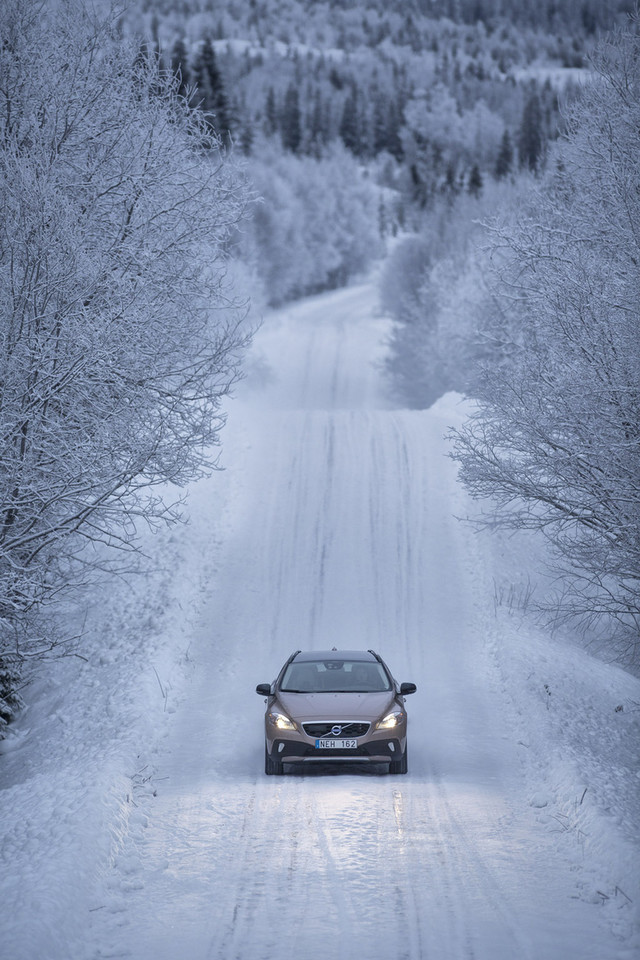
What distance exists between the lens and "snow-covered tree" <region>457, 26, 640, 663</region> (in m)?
13.8

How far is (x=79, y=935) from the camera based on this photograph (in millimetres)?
6906

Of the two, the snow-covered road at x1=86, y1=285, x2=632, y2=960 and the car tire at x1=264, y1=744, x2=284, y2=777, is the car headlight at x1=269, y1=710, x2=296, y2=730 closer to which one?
the car tire at x1=264, y1=744, x2=284, y2=777

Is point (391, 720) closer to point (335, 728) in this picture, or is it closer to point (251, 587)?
point (335, 728)

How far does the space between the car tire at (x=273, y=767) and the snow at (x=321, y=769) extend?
0.13m

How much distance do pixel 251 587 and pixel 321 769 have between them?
9.90 meters

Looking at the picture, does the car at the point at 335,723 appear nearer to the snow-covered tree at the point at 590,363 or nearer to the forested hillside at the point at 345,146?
the snow-covered tree at the point at 590,363

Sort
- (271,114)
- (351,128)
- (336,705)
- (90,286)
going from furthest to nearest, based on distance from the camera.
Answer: (351,128)
(271,114)
(90,286)
(336,705)

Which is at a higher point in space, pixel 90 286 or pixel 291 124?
pixel 291 124

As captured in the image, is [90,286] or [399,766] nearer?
[399,766]

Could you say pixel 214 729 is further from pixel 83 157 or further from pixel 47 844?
pixel 83 157

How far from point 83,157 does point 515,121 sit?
187504 millimetres

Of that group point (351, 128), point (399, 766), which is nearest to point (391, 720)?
point (399, 766)

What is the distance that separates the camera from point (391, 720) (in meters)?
11.2

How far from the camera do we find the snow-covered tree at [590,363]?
13.8 metres
